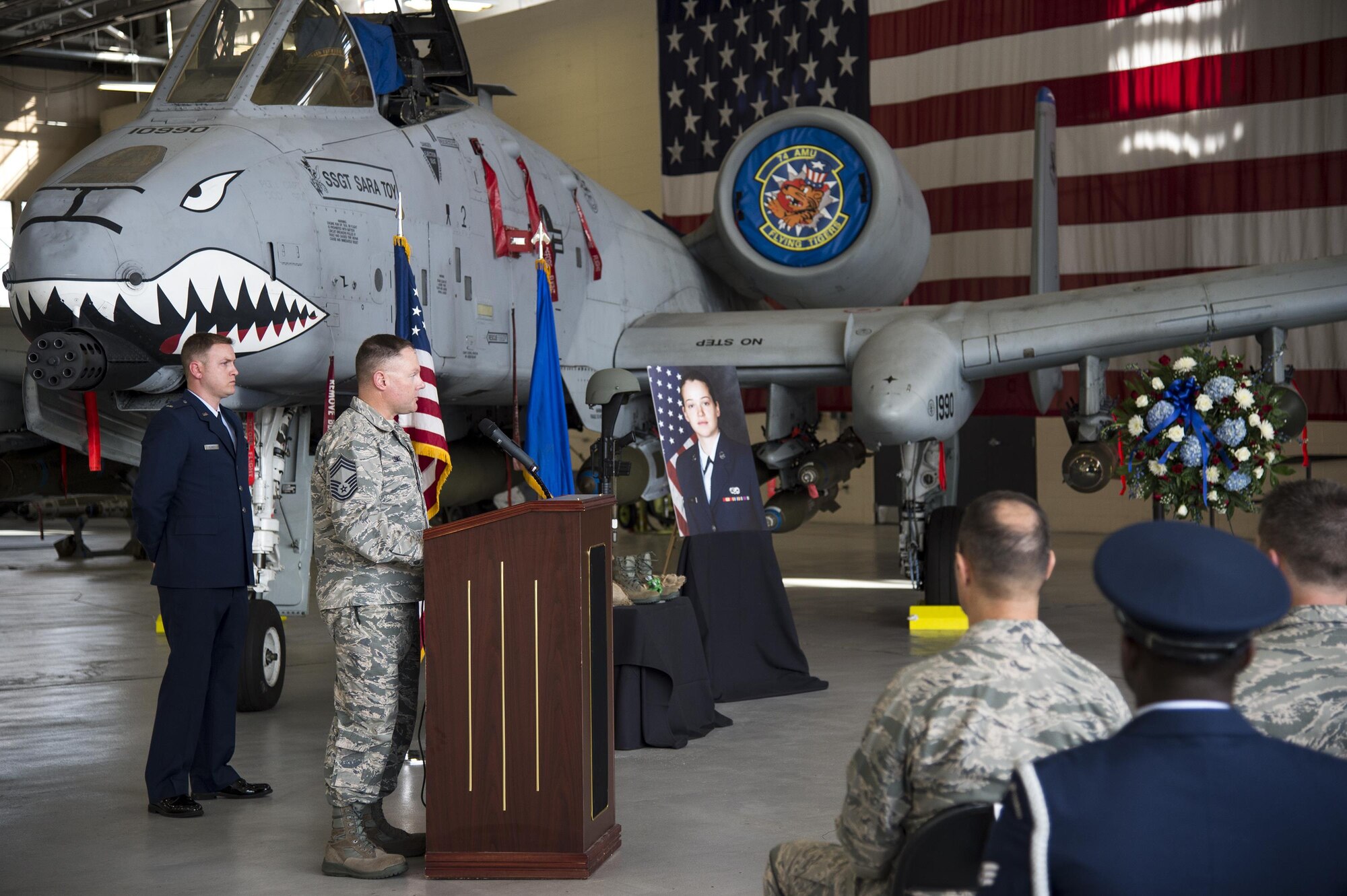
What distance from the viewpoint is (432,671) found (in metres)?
3.94

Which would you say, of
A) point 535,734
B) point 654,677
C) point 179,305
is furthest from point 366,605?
point 179,305

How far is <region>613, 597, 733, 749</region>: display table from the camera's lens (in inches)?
217

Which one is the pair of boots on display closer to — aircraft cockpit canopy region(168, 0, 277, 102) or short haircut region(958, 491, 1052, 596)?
short haircut region(958, 491, 1052, 596)

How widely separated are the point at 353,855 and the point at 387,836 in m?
0.18

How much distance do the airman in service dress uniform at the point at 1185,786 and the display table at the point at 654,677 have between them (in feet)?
13.3

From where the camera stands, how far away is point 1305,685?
7.76 ft

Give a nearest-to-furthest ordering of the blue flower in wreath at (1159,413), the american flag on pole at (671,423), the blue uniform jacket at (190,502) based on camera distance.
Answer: the blue uniform jacket at (190,502) → the american flag on pole at (671,423) → the blue flower in wreath at (1159,413)

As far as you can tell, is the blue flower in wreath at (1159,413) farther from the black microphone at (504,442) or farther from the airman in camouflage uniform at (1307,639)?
the airman in camouflage uniform at (1307,639)

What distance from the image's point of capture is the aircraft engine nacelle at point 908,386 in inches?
290

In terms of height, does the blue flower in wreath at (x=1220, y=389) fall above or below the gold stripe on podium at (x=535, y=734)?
above

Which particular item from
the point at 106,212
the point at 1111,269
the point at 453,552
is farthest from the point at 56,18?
the point at 453,552

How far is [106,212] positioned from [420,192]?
1.82 m

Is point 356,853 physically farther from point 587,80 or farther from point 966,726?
point 587,80

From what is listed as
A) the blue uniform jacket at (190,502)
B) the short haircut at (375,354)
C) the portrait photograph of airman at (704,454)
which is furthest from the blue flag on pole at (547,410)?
the short haircut at (375,354)
